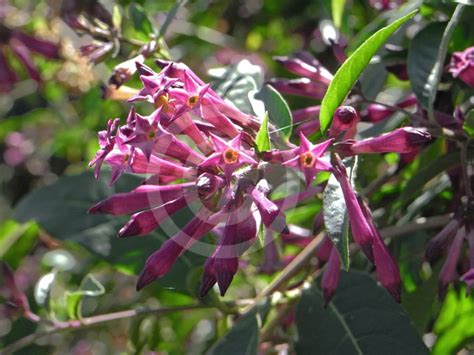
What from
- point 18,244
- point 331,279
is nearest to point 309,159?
point 331,279

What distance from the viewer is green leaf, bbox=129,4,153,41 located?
184 cm

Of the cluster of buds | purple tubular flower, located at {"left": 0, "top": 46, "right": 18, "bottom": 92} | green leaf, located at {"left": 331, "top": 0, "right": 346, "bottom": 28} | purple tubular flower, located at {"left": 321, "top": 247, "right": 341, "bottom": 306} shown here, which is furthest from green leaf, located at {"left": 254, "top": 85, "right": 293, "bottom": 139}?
purple tubular flower, located at {"left": 0, "top": 46, "right": 18, "bottom": 92}

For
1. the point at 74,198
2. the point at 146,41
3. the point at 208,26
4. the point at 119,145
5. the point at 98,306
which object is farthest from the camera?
the point at 208,26

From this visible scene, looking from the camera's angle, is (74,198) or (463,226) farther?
(74,198)

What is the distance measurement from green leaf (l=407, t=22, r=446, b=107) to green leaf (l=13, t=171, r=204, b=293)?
52 cm

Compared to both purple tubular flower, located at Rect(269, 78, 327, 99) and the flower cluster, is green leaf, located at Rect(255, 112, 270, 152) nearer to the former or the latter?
the flower cluster

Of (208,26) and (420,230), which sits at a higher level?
(420,230)

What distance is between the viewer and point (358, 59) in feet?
4.05

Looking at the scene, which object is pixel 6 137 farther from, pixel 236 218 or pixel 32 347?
pixel 236 218

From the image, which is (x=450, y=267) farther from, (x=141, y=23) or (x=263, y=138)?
(x=141, y=23)

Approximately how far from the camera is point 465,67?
1.43m

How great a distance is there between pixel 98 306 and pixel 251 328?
36.3 inches

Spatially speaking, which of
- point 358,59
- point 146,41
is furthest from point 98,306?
point 358,59

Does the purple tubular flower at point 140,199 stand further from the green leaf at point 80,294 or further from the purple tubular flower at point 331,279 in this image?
the green leaf at point 80,294
